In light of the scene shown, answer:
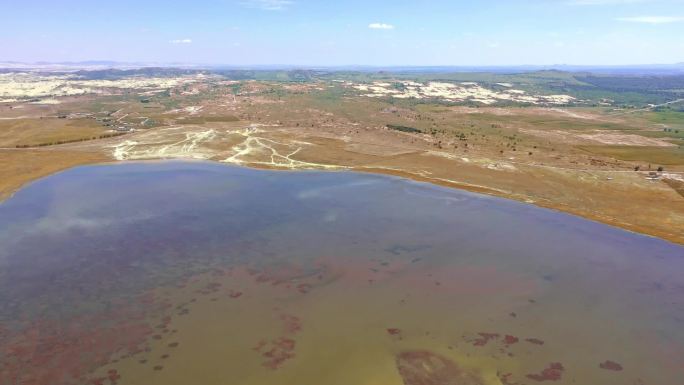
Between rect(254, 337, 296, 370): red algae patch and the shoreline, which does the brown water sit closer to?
rect(254, 337, 296, 370): red algae patch

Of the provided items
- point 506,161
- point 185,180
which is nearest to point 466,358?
point 185,180

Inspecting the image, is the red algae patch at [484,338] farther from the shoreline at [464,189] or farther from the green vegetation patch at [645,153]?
the green vegetation patch at [645,153]

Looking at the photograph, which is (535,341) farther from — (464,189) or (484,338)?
(464,189)

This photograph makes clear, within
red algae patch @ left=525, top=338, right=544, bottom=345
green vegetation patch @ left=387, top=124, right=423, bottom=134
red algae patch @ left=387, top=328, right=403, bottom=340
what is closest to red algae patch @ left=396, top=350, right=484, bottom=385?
red algae patch @ left=387, top=328, right=403, bottom=340

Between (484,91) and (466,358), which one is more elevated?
(484,91)

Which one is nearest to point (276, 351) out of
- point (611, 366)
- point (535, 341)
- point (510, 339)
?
point (510, 339)

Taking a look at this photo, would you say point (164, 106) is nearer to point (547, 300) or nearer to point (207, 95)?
point (207, 95)
